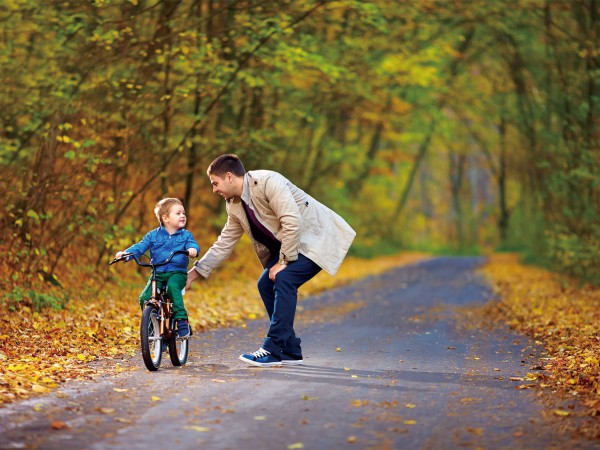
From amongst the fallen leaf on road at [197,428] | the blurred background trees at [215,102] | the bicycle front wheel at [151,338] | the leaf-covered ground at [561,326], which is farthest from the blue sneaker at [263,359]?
the blurred background trees at [215,102]

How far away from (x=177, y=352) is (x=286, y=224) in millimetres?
1677

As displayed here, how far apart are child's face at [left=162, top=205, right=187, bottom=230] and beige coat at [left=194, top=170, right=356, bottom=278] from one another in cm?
52

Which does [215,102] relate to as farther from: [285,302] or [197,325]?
[285,302]

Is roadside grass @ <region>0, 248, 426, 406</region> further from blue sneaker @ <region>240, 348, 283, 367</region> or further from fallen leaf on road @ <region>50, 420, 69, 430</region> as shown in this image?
blue sneaker @ <region>240, 348, 283, 367</region>

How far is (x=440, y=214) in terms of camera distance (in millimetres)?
72000

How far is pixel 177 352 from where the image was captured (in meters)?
8.48

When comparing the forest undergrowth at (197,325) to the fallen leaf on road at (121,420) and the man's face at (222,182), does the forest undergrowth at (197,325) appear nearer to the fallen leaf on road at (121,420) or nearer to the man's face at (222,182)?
the fallen leaf on road at (121,420)

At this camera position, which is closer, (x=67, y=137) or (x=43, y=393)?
(x=43, y=393)

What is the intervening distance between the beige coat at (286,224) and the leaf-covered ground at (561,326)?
92.5 inches

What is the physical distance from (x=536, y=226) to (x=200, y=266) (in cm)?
2014

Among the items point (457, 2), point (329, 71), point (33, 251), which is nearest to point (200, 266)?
point (33, 251)

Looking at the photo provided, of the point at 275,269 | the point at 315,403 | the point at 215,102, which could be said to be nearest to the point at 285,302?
the point at 275,269

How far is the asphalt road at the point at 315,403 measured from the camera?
17.8 ft

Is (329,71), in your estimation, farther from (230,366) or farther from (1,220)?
(230,366)
